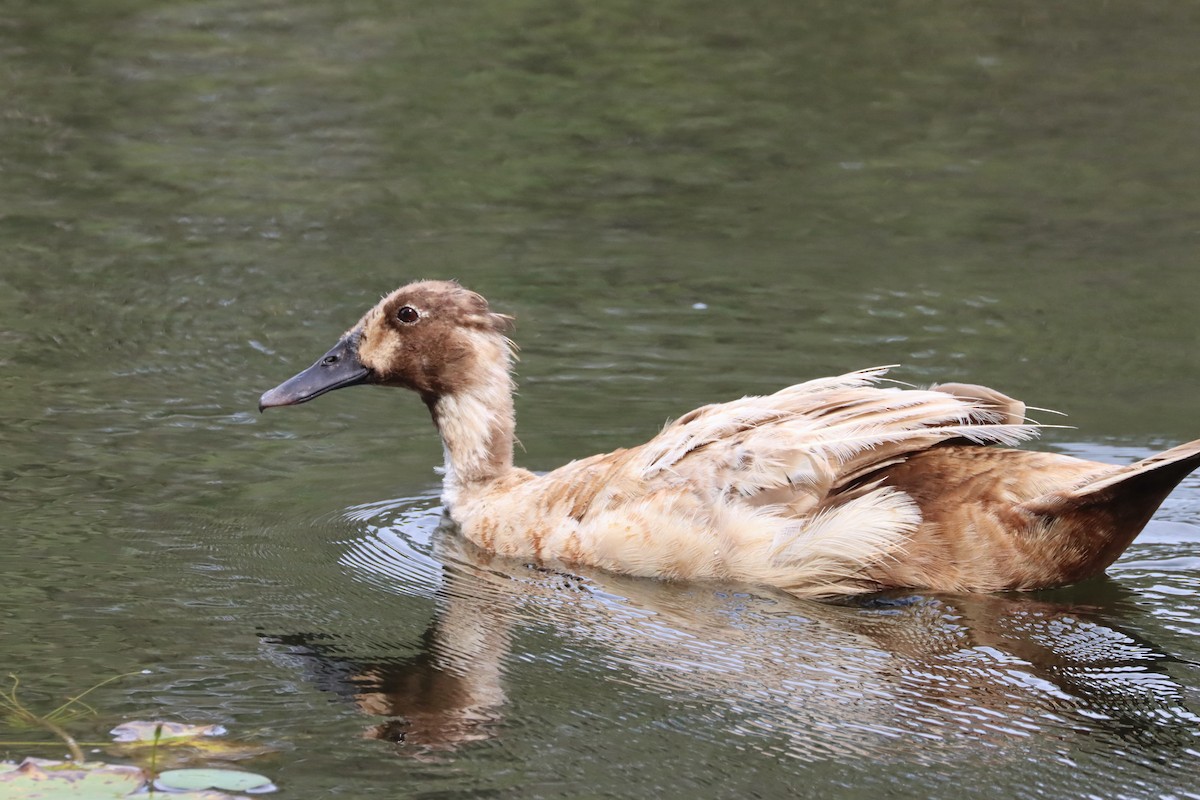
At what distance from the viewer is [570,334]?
38.6ft

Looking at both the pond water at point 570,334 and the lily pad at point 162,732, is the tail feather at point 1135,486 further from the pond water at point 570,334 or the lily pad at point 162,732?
the lily pad at point 162,732

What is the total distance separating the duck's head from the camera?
30.2 ft

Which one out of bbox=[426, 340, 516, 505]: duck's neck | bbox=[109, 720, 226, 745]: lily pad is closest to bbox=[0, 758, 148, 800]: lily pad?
bbox=[109, 720, 226, 745]: lily pad

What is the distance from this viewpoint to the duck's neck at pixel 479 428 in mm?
9156

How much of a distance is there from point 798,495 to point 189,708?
2.80 meters

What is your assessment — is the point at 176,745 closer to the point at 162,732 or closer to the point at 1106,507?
the point at 162,732

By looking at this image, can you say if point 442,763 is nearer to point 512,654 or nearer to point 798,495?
point 512,654

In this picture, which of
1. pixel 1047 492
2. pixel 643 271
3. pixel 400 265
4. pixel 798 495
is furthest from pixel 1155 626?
pixel 400 265

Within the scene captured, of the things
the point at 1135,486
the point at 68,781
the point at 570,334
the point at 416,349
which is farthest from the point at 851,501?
the point at 570,334

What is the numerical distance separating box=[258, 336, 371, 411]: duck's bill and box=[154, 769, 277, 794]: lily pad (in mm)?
3686

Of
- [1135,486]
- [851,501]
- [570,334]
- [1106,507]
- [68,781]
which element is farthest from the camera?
[570,334]

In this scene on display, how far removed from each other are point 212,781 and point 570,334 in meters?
6.50

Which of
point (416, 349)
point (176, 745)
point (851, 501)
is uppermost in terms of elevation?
point (416, 349)

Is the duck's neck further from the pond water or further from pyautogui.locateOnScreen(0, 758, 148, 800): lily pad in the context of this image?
pyautogui.locateOnScreen(0, 758, 148, 800): lily pad
